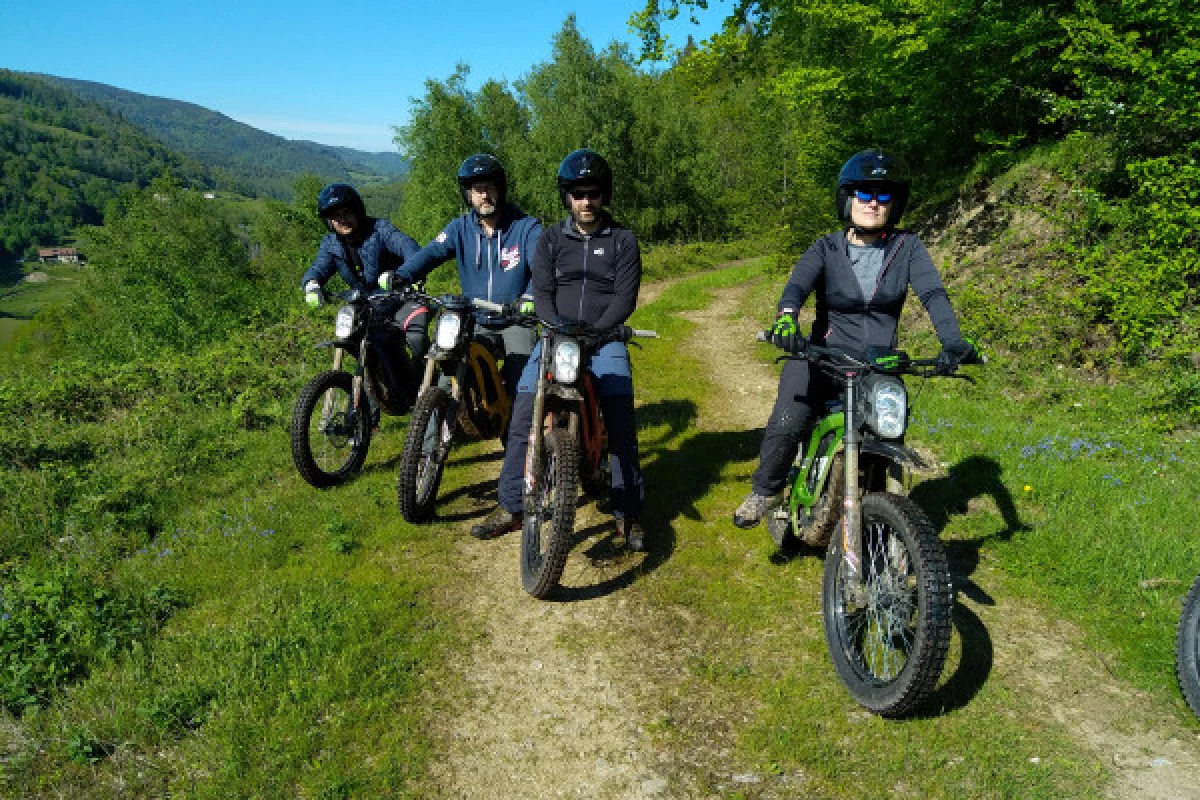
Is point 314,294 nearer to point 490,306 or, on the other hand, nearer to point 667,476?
point 490,306

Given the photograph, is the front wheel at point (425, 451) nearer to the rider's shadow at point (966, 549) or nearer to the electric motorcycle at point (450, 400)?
the electric motorcycle at point (450, 400)

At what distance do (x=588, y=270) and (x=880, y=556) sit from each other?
287cm

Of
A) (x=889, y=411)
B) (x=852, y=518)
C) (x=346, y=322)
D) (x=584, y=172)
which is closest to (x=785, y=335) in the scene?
(x=889, y=411)

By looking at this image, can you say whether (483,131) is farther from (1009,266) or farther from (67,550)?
(67,550)

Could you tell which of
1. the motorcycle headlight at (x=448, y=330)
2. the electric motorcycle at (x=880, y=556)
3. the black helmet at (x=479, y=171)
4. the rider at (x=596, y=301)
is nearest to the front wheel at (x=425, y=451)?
the motorcycle headlight at (x=448, y=330)

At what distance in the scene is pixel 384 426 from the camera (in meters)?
7.61

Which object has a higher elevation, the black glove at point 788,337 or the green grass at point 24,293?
the black glove at point 788,337

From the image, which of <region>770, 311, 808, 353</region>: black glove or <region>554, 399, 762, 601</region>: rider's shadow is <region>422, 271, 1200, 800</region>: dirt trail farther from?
<region>770, 311, 808, 353</region>: black glove

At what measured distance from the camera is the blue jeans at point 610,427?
4.83 m

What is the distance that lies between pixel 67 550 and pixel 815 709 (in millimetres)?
5432

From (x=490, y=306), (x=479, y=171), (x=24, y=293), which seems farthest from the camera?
(x=24, y=293)

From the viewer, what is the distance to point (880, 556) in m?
3.42

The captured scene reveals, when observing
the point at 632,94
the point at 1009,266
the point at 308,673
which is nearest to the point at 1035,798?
the point at 308,673

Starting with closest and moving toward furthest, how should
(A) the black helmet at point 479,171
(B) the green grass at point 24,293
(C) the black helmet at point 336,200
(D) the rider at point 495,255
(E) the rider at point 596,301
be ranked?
1. (E) the rider at point 596,301
2. (A) the black helmet at point 479,171
3. (D) the rider at point 495,255
4. (C) the black helmet at point 336,200
5. (B) the green grass at point 24,293
